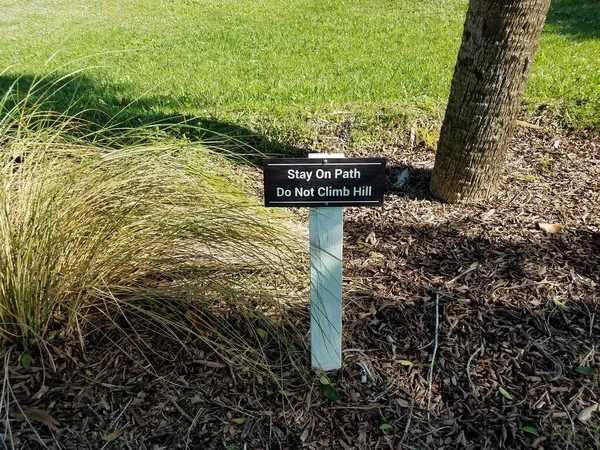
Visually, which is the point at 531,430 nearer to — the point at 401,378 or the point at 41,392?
the point at 401,378

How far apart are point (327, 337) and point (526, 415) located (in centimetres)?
87

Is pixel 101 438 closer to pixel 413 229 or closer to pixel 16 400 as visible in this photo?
pixel 16 400

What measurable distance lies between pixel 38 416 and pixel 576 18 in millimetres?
8998

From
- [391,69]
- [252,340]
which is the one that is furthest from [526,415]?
[391,69]

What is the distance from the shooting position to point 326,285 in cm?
219

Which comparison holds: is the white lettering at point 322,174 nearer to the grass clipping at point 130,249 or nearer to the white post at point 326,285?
the white post at point 326,285

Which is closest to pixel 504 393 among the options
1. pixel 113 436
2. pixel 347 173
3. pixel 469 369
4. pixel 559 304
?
pixel 469 369

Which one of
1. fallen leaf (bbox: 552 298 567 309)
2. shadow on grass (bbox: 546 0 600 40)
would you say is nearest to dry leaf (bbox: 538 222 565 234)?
fallen leaf (bbox: 552 298 567 309)

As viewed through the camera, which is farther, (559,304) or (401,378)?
(559,304)

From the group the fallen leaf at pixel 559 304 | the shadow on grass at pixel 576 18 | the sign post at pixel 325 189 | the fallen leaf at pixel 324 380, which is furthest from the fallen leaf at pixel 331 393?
the shadow on grass at pixel 576 18

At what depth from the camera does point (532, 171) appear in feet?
12.2

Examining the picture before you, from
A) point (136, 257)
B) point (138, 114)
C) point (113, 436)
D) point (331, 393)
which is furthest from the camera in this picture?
point (138, 114)

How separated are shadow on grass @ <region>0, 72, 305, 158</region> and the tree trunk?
118 cm

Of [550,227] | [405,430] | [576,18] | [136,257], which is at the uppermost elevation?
[576,18]
